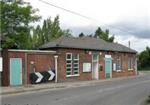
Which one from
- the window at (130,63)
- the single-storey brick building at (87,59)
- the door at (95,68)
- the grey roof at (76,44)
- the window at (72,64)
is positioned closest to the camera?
the single-storey brick building at (87,59)

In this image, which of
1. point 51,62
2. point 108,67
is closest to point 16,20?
point 51,62

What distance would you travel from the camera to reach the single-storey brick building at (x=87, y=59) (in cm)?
3441

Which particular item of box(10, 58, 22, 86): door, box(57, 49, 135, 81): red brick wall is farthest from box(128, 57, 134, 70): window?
box(10, 58, 22, 86): door

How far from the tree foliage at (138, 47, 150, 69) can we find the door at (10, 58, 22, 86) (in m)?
51.4

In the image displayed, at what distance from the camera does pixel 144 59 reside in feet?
254

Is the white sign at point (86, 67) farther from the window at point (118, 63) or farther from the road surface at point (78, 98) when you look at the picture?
the road surface at point (78, 98)

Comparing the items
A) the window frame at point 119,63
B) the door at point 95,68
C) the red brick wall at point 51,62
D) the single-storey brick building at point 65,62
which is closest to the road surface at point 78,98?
the red brick wall at point 51,62

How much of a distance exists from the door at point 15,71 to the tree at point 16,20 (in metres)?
5.82

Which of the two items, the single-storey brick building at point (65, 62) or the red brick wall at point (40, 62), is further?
the red brick wall at point (40, 62)

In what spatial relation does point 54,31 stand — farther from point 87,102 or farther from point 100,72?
point 87,102

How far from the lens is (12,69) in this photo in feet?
92.3

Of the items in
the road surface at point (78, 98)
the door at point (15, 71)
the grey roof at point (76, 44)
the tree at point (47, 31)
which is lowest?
the road surface at point (78, 98)

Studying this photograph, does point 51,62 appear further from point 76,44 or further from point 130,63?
point 130,63

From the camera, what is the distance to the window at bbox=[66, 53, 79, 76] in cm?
3523
